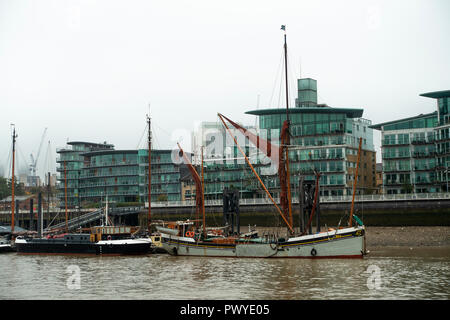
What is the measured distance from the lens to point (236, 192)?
77.8 metres

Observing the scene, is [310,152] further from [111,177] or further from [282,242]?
[111,177]

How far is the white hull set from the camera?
6091cm

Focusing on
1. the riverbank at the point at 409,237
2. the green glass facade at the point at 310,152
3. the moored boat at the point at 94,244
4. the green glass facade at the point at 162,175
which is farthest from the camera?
the green glass facade at the point at 162,175

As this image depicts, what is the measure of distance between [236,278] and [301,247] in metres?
17.8

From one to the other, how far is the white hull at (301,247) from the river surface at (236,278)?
180 cm

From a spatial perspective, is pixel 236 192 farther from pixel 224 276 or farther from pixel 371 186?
pixel 371 186

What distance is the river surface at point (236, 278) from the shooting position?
128 ft

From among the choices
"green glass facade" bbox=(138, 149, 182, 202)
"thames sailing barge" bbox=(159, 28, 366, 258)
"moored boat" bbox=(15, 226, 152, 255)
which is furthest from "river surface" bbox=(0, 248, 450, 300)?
"green glass facade" bbox=(138, 149, 182, 202)

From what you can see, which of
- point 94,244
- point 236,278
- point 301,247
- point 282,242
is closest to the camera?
point 236,278

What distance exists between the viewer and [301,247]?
63.3 metres

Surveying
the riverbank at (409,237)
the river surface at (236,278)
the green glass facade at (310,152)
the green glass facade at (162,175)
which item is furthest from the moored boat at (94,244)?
the green glass facade at (162,175)

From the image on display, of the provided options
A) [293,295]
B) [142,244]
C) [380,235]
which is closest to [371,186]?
[380,235]

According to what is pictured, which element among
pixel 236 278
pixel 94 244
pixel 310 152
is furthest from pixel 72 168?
pixel 236 278

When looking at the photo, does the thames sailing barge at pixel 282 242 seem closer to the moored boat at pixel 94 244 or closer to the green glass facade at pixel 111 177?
the moored boat at pixel 94 244
